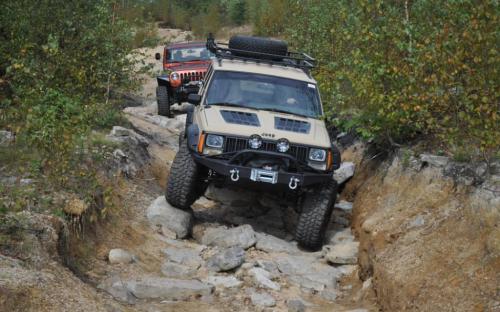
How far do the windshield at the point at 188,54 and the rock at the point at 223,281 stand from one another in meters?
10.9

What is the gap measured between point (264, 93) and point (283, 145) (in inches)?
51.7

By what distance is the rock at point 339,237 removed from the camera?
890 cm

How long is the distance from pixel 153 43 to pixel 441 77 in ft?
26.0

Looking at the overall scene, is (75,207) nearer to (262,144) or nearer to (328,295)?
(262,144)

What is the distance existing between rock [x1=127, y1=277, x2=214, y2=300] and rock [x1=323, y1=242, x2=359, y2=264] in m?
1.88

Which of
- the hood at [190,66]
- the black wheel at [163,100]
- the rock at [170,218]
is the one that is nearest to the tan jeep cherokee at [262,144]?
the rock at [170,218]

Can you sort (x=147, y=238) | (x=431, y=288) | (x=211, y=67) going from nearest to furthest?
1. (x=431, y=288)
2. (x=147, y=238)
3. (x=211, y=67)

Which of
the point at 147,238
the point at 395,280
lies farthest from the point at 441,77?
the point at 147,238

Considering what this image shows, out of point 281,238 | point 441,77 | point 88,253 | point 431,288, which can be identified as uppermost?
point 441,77

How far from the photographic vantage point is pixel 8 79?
9.78 metres

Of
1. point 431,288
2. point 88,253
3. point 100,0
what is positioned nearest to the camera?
point 431,288

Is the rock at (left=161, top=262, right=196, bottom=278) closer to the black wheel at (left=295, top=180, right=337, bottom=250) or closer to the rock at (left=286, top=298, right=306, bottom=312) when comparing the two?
the rock at (left=286, top=298, right=306, bottom=312)

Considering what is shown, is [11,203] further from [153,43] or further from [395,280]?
[153,43]

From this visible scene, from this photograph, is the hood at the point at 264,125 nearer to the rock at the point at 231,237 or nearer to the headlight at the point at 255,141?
the headlight at the point at 255,141
